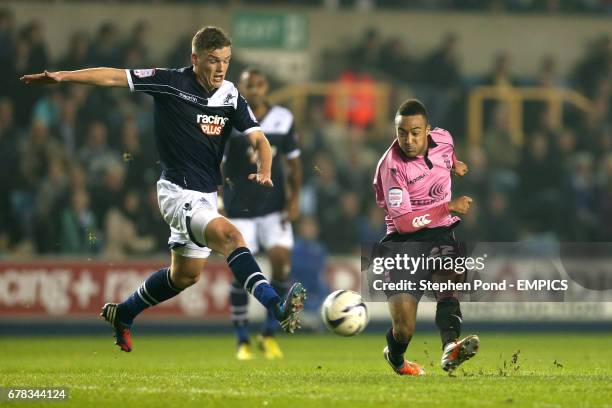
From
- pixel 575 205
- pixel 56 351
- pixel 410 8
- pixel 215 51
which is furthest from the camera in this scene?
pixel 410 8

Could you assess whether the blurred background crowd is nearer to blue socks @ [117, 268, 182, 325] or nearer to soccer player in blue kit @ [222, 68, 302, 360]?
soccer player in blue kit @ [222, 68, 302, 360]

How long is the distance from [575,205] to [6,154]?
8.70m

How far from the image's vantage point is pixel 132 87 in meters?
8.84

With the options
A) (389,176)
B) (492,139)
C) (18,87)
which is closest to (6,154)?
(18,87)

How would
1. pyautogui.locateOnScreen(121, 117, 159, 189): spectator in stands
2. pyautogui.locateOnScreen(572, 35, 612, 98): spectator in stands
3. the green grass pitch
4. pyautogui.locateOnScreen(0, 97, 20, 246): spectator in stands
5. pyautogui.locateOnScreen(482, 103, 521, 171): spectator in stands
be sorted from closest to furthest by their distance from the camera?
the green grass pitch < pyautogui.locateOnScreen(0, 97, 20, 246): spectator in stands < pyautogui.locateOnScreen(121, 117, 159, 189): spectator in stands < pyautogui.locateOnScreen(482, 103, 521, 171): spectator in stands < pyautogui.locateOnScreen(572, 35, 612, 98): spectator in stands

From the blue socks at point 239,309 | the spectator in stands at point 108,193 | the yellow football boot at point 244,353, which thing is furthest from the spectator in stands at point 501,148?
the yellow football boot at point 244,353

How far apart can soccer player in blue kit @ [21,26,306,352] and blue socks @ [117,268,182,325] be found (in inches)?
8.2

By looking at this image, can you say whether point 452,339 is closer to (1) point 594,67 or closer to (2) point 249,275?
(2) point 249,275

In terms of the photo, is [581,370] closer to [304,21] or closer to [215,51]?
[215,51]

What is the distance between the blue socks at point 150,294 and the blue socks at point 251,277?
1.07 m

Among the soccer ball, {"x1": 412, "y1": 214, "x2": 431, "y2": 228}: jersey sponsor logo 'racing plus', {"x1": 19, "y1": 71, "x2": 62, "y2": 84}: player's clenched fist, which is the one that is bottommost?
the soccer ball

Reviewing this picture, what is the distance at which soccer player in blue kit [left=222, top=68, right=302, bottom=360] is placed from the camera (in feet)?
42.2

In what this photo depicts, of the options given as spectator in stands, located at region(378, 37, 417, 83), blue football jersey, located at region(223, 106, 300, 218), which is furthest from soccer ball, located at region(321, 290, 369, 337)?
spectator in stands, located at region(378, 37, 417, 83)

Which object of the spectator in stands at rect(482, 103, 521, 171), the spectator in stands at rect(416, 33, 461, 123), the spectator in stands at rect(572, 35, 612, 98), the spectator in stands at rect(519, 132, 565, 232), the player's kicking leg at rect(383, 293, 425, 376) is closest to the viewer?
the player's kicking leg at rect(383, 293, 425, 376)
